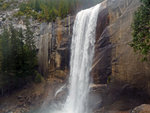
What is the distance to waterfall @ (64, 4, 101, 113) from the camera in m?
19.4

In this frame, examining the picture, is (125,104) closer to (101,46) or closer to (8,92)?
(101,46)

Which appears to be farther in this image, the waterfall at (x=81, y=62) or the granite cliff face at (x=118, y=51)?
the waterfall at (x=81, y=62)

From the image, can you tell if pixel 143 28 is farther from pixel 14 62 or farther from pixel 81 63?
pixel 14 62

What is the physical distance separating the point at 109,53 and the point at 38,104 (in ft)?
49.2

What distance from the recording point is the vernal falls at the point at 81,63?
19.4 m

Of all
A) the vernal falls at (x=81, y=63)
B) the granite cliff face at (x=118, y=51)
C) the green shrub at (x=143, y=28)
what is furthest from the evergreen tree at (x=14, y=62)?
the green shrub at (x=143, y=28)

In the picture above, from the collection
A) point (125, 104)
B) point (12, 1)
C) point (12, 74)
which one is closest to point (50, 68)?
point (12, 74)

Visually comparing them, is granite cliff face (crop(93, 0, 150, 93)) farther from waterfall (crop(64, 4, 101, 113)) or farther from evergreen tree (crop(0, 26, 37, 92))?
evergreen tree (crop(0, 26, 37, 92))

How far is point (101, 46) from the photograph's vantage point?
18.4 metres

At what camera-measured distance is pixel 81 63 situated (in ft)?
71.1

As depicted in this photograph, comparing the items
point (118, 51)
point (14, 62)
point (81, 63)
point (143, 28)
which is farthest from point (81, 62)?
point (14, 62)

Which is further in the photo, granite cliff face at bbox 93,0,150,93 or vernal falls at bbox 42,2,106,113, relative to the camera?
vernal falls at bbox 42,2,106,113

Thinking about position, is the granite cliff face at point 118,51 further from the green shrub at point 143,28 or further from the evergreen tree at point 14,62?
the evergreen tree at point 14,62

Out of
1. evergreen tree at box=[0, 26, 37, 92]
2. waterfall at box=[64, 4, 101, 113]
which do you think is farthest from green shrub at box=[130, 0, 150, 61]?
evergreen tree at box=[0, 26, 37, 92]
